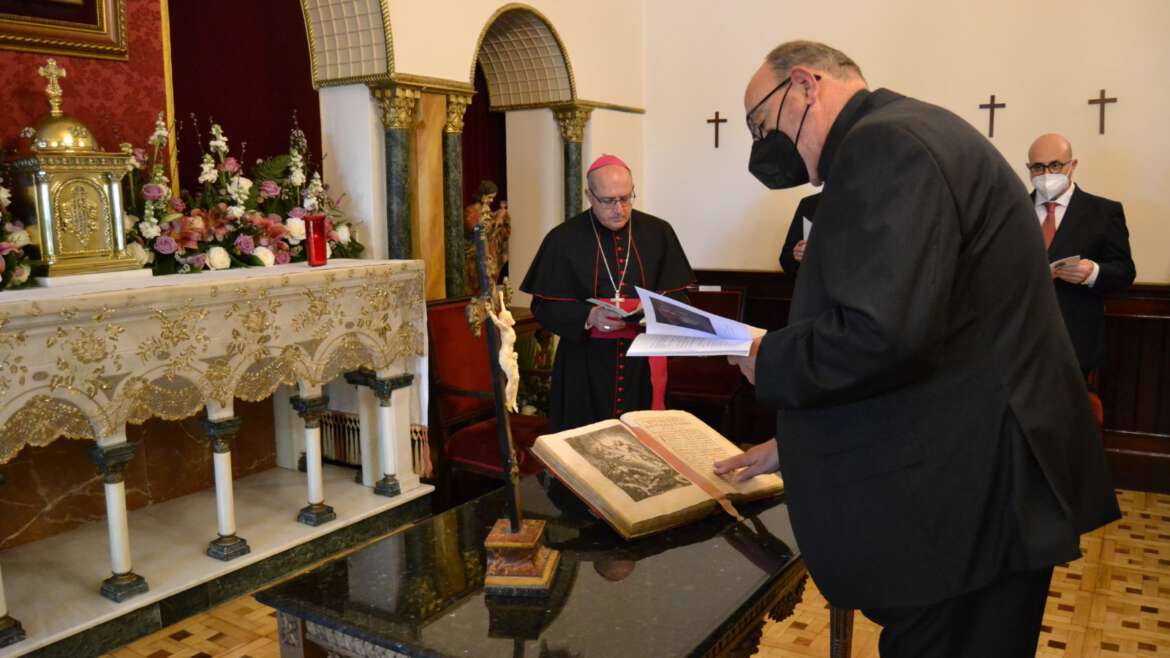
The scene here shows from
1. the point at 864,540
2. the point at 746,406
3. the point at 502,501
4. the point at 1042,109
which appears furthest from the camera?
the point at 746,406

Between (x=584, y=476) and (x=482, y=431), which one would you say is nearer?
(x=584, y=476)

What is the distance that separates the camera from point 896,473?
5.09 feet

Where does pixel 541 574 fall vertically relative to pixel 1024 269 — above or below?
below

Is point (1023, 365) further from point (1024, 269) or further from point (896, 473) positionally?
point (896, 473)

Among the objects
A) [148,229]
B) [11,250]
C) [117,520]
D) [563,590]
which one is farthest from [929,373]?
[148,229]

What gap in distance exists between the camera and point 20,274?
11.2 ft

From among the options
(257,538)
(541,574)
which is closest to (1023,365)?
(541,574)

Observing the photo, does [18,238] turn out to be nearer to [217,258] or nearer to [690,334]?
[217,258]

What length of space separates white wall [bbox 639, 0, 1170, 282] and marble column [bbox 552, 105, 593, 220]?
0.83 m

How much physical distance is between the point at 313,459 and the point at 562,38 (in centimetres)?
344

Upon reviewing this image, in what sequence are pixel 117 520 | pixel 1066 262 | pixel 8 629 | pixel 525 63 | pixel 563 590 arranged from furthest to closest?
pixel 525 63 → pixel 1066 262 → pixel 117 520 → pixel 8 629 → pixel 563 590

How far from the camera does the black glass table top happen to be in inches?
60.9

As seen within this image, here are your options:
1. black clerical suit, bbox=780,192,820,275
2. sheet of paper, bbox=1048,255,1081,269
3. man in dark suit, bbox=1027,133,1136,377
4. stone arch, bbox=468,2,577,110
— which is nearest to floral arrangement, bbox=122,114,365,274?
stone arch, bbox=468,2,577,110

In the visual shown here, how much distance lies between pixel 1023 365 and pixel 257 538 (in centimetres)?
355
